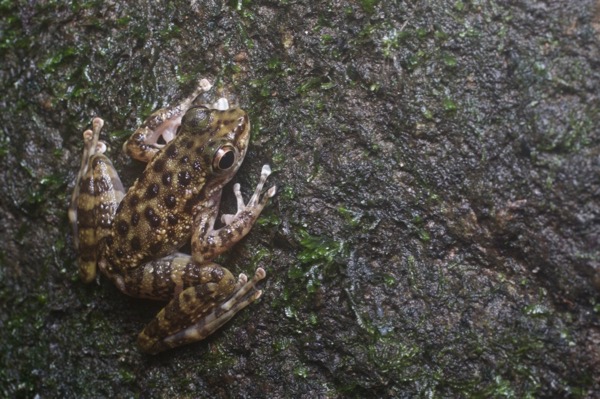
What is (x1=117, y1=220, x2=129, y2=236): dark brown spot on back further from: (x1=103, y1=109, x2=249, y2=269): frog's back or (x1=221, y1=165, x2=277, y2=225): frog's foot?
(x1=221, y1=165, x2=277, y2=225): frog's foot

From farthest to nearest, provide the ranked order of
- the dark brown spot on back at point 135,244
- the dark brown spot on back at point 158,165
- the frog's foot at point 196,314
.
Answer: the dark brown spot on back at point 158,165, the dark brown spot on back at point 135,244, the frog's foot at point 196,314

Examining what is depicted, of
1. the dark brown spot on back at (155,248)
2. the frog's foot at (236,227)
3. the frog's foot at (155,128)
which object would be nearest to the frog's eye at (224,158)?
the frog's foot at (236,227)

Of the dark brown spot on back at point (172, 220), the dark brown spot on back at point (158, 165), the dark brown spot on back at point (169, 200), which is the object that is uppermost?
the dark brown spot on back at point (158, 165)

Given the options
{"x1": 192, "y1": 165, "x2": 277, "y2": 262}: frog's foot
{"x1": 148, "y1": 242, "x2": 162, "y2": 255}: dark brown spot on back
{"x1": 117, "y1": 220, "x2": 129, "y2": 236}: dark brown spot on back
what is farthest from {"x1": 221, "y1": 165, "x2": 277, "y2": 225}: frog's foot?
{"x1": 117, "y1": 220, "x2": 129, "y2": 236}: dark brown spot on back

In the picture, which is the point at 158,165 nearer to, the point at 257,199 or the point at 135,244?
the point at 135,244

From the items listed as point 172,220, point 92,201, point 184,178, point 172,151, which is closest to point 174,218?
point 172,220

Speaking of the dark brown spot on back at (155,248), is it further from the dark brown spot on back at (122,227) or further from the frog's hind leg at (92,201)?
the frog's hind leg at (92,201)
